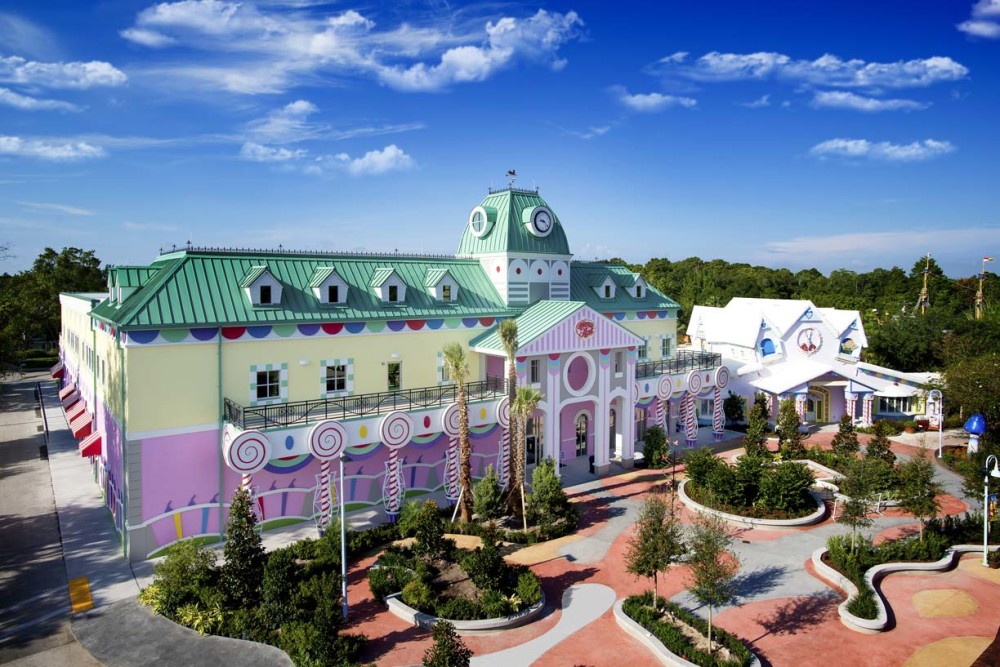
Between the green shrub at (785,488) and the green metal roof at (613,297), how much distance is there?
1405 cm

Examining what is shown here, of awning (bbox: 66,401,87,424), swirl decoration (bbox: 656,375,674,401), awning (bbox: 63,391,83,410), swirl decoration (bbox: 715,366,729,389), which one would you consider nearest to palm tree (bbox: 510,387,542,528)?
swirl decoration (bbox: 656,375,674,401)

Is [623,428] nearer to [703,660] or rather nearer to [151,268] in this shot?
[703,660]

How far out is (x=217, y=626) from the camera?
17.7 meters

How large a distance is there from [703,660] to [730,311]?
37.1m

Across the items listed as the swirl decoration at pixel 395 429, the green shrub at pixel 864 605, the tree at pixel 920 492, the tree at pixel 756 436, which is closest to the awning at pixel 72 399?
the swirl decoration at pixel 395 429

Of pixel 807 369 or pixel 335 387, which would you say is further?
pixel 807 369

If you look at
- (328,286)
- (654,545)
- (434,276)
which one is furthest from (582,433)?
(654,545)

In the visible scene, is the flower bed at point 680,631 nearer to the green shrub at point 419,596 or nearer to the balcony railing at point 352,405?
the green shrub at point 419,596

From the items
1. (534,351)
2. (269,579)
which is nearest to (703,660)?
(269,579)

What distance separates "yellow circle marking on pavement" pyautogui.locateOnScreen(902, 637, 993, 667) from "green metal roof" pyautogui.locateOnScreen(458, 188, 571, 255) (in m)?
22.9

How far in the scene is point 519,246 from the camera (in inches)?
1305

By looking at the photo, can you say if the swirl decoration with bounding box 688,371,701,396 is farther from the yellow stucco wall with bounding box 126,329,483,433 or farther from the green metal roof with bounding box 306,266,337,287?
the green metal roof with bounding box 306,266,337,287

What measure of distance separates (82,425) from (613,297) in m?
29.0

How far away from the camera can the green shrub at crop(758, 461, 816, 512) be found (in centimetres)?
2630
